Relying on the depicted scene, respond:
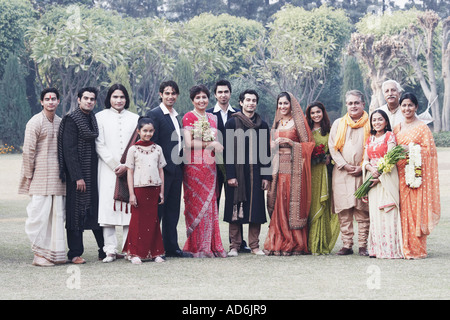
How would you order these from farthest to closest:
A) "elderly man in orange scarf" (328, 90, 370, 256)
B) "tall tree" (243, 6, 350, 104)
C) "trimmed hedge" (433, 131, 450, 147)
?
"tall tree" (243, 6, 350, 104)
"trimmed hedge" (433, 131, 450, 147)
"elderly man in orange scarf" (328, 90, 370, 256)

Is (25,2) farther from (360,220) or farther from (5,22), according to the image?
(360,220)

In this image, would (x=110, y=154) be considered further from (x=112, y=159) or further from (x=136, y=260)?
(x=136, y=260)

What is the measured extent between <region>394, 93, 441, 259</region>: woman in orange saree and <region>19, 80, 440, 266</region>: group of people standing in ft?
0.04

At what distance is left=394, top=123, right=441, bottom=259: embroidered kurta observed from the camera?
727cm

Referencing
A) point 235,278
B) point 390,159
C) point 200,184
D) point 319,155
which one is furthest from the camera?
point 319,155

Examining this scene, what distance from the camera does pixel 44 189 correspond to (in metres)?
7.04

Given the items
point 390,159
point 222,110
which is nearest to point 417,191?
point 390,159

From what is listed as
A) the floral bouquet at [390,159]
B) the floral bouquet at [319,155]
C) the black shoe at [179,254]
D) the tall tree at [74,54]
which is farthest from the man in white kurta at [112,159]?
the tall tree at [74,54]

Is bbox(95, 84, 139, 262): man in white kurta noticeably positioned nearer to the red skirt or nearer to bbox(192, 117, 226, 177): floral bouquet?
the red skirt

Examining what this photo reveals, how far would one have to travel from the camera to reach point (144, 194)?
707cm

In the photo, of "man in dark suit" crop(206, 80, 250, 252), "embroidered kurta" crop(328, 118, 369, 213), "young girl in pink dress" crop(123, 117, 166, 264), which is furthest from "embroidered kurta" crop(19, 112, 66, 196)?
"embroidered kurta" crop(328, 118, 369, 213)

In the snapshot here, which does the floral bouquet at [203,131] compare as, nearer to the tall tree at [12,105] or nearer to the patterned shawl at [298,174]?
the patterned shawl at [298,174]

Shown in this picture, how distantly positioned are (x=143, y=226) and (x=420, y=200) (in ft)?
9.24

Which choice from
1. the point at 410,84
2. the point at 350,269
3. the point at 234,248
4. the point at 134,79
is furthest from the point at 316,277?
the point at 410,84
